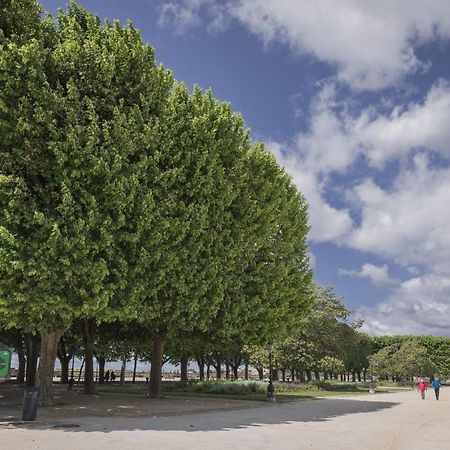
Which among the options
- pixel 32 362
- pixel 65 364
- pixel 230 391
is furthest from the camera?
pixel 65 364

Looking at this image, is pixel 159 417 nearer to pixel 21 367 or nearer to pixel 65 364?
pixel 65 364

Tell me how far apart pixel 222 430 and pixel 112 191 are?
9.70 m

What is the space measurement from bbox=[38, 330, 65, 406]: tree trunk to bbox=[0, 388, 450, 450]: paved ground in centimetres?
86

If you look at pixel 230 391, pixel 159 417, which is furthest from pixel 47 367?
pixel 230 391

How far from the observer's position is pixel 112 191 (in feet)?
65.7

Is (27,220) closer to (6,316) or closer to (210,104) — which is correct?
(6,316)

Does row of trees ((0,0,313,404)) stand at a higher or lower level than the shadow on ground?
higher

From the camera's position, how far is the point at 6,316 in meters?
20.0

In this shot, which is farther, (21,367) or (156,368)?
(21,367)

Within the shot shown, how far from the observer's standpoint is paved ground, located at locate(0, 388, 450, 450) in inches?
526

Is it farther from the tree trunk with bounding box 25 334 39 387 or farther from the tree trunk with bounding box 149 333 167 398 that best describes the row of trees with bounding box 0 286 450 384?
the tree trunk with bounding box 149 333 167 398

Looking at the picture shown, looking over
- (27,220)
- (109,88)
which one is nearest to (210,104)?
(109,88)

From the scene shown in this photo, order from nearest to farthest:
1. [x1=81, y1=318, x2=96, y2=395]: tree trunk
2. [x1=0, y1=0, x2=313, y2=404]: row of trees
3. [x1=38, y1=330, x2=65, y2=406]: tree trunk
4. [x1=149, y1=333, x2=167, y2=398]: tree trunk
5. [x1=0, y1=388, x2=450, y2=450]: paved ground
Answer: [x1=0, y1=388, x2=450, y2=450]: paved ground < [x1=0, y1=0, x2=313, y2=404]: row of trees < [x1=38, y1=330, x2=65, y2=406]: tree trunk < [x1=149, y1=333, x2=167, y2=398]: tree trunk < [x1=81, y1=318, x2=96, y2=395]: tree trunk

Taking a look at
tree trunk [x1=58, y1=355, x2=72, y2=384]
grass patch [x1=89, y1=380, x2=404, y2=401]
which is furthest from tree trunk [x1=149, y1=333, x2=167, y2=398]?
tree trunk [x1=58, y1=355, x2=72, y2=384]
